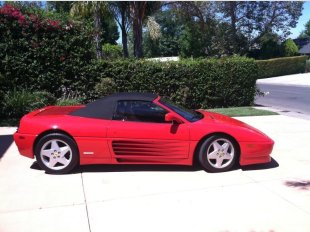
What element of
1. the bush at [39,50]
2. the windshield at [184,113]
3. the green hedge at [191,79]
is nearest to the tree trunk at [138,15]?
the green hedge at [191,79]

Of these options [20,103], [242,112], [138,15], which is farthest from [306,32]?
[20,103]

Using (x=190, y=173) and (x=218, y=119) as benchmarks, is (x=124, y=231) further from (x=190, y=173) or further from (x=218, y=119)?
(x=218, y=119)

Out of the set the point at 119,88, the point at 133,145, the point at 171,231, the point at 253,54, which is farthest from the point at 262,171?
the point at 253,54

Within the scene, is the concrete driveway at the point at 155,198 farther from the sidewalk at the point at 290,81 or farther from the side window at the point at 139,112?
the sidewalk at the point at 290,81

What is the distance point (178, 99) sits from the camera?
1260 cm

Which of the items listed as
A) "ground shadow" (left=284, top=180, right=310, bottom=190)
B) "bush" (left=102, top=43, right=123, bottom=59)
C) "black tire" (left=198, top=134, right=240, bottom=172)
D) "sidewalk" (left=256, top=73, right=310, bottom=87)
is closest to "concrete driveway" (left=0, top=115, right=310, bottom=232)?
"ground shadow" (left=284, top=180, right=310, bottom=190)

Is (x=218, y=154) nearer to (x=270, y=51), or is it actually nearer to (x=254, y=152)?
(x=254, y=152)

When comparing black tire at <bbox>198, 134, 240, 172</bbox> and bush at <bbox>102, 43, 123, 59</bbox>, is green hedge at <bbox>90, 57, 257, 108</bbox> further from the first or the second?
black tire at <bbox>198, 134, 240, 172</bbox>

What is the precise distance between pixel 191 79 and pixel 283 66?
28.1m

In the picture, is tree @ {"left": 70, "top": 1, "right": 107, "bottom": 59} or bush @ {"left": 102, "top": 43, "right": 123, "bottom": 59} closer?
bush @ {"left": 102, "top": 43, "right": 123, "bottom": 59}

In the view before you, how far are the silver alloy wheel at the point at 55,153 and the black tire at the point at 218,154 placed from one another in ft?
6.71

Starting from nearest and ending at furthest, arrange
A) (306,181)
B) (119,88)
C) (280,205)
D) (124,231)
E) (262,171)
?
(124,231), (280,205), (306,181), (262,171), (119,88)

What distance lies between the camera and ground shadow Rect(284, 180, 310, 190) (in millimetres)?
5222

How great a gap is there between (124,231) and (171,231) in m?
0.49
